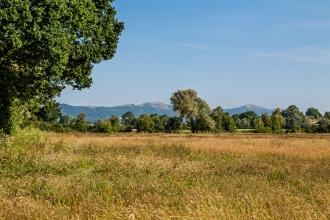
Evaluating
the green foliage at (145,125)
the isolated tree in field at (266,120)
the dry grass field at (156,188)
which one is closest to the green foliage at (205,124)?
the green foliage at (145,125)

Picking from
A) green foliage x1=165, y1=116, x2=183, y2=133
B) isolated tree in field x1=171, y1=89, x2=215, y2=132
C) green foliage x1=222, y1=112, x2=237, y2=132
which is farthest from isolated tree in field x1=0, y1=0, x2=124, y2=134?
green foliage x1=222, y1=112, x2=237, y2=132

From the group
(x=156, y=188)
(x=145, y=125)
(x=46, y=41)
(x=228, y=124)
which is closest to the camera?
(x=156, y=188)

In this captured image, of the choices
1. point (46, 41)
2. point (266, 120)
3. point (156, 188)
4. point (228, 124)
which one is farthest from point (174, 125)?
point (156, 188)

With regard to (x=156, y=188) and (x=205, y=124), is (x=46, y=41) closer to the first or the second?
(x=156, y=188)

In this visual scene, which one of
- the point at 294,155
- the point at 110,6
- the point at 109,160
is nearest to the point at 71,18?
the point at 110,6

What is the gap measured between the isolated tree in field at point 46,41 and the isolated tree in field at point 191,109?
68164mm

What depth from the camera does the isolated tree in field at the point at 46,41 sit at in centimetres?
1370

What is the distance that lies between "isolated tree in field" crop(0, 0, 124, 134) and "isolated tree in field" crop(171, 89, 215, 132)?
6816cm

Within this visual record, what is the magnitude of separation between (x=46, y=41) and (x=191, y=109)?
7437 cm

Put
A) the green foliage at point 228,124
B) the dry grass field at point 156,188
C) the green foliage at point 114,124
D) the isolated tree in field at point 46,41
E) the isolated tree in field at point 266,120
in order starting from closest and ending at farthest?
1. the dry grass field at point 156,188
2. the isolated tree in field at point 46,41
3. the isolated tree in field at point 266,120
4. the green foliage at point 114,124
5. the green foliage at point 228,124

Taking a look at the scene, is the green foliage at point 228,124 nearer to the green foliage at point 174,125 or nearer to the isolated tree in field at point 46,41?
the green foliage at point 174,125

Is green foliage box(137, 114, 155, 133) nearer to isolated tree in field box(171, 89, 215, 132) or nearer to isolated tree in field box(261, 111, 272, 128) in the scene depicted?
isolated tree in field box(171, 89, 215, 132)

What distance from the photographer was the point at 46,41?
14.1 m

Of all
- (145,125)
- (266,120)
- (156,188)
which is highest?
(266,120)
